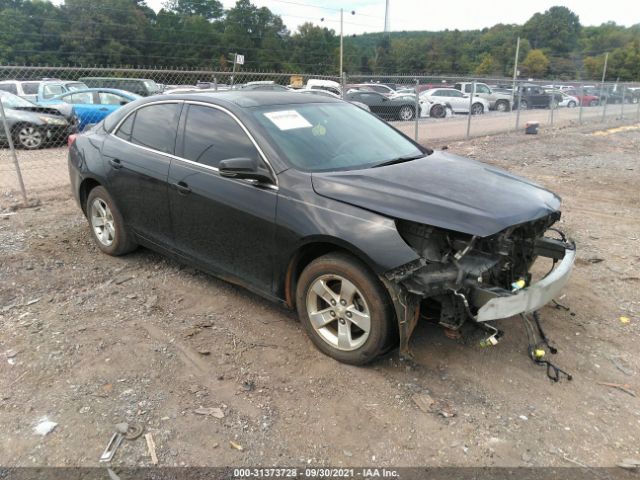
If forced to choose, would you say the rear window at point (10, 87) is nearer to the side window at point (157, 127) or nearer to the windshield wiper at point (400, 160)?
the side window at point (157, 127)

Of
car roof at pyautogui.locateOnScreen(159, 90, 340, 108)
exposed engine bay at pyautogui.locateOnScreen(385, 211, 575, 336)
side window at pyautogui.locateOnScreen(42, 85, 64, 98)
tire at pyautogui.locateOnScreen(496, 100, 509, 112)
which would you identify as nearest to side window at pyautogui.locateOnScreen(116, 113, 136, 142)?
car roof at pyautogui.locateOnScreen(159, 90, 340, 108)

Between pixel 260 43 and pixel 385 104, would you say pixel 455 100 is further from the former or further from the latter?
pixel 260 43

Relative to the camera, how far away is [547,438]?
276 cm

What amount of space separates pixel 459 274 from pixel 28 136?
1168 cm

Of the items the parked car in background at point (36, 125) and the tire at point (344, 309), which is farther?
the parked car in background at point (36, 125)

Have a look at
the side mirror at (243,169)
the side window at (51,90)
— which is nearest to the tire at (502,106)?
the side window at (51,90)

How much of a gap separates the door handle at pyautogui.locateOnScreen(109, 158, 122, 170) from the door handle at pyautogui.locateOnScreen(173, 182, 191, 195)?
34.0 inches

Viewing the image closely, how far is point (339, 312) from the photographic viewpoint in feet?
10.8

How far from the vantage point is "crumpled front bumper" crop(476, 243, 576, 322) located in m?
2.96

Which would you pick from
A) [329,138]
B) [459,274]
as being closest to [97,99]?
[329,138]

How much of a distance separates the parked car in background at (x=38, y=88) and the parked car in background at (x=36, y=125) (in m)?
4.27

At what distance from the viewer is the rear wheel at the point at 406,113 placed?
66.6 ft

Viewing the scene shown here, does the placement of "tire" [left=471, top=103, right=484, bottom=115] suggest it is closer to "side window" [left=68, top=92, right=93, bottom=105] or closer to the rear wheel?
the rear wheel

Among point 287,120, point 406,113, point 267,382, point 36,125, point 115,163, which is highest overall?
point 287,120
